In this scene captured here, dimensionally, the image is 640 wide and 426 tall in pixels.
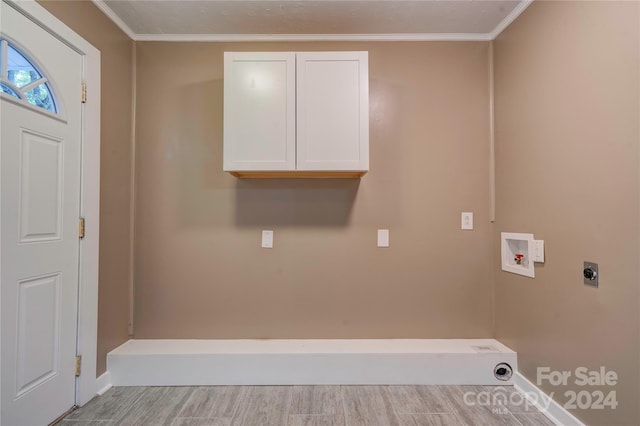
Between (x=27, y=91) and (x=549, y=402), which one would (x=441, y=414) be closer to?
(x=549, y=402)

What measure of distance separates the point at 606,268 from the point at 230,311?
2.23m

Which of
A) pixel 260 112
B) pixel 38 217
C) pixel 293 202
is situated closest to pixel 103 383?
pixel 38 217

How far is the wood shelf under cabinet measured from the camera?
1.95 meters

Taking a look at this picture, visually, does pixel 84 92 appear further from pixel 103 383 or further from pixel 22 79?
pixel 103 383

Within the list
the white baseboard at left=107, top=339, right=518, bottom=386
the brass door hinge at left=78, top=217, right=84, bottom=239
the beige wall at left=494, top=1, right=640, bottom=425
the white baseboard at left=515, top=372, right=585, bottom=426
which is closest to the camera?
the beige wall at left=494, top=1, right=640, bottom=425

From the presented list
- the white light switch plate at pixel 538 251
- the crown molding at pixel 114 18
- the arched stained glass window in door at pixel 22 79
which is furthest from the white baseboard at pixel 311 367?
the crown molding at pixel 114 18

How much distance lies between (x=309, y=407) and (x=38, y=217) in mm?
1797

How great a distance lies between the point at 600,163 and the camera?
1.33m

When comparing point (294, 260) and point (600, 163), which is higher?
point (600, 163)

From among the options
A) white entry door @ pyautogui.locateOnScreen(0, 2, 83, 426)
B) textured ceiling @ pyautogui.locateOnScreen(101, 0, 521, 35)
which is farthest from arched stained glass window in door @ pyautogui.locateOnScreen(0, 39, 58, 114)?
textured ceiling @ pyautogui.locateOnScreen(101, 0, 521, 35)

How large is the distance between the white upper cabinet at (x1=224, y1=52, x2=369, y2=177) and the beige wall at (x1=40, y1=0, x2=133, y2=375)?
31.4 inches

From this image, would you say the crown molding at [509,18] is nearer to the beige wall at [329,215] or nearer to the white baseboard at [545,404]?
the beige wall at [329,215]

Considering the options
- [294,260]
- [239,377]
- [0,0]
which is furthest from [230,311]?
[0,0]

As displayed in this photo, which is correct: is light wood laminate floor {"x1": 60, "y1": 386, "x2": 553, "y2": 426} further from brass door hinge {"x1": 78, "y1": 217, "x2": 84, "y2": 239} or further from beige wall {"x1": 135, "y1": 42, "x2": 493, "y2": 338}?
brass door hinge {"x1": 78, "y1": 217, "x2": 84, "y2": 239}
